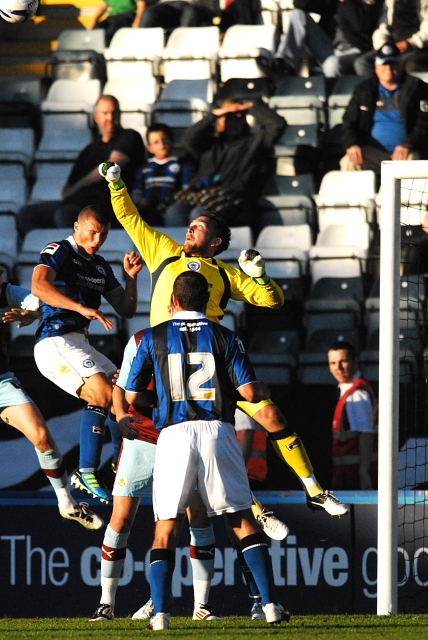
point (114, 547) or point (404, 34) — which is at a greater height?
point (404, 34)

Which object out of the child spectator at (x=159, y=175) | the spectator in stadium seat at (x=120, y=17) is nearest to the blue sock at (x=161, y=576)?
the child spectator at (x=159, y=175)

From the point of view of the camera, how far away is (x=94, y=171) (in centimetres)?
1230

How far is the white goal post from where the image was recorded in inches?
306

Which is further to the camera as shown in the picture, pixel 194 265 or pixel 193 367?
pixel 194 265

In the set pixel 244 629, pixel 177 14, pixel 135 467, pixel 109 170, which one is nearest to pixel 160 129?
pixel 177 14

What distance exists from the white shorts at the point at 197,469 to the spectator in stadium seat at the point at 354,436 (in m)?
2.99

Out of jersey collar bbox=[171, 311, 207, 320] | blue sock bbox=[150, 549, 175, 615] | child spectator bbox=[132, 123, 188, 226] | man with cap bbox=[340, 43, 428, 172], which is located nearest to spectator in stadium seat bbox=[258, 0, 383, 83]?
man with cap bbox=[340, 43, 428, 172]

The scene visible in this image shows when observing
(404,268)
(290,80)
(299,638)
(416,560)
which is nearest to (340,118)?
(290,80)

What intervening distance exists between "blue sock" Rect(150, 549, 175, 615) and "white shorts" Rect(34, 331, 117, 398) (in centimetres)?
176

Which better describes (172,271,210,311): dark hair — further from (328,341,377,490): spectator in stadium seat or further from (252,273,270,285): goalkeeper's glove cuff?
(328,341,377,490): spectator in stadium seat

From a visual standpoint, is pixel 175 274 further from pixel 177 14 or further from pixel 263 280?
pixel 177 14

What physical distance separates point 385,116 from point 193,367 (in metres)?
6.34

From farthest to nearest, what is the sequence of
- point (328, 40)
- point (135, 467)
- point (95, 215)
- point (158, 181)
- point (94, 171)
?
point (328, 40) < point (94, 171) < point (158, 181) < point (95, 215) < point (135, 467)

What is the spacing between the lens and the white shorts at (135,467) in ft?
24.4
